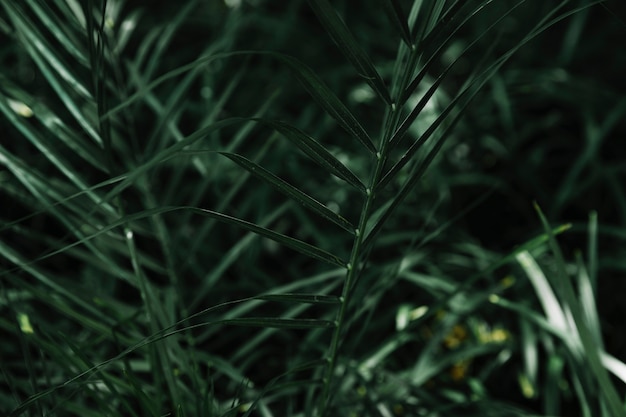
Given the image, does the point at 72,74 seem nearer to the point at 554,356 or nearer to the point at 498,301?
the point at 498,301

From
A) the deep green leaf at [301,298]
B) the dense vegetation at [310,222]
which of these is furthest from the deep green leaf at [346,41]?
the deep green leaf at [301,298]

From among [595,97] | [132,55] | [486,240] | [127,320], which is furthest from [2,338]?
[595,97]

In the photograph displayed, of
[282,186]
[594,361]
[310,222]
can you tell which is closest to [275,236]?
[282,186]

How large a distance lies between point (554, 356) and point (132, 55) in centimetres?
68

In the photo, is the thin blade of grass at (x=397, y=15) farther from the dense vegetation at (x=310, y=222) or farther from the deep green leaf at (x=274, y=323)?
the deep green leaf at (x=274, y=323)

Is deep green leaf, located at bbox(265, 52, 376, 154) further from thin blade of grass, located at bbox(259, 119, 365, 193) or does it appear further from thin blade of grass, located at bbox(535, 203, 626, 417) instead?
thin blade of grass, located at bbox(535, 203, 626, 417)

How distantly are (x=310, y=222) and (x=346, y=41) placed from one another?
1.48ft

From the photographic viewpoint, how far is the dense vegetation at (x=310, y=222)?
43 cm

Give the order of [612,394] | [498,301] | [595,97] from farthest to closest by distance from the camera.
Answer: [595,97], [498,301], [612,394]

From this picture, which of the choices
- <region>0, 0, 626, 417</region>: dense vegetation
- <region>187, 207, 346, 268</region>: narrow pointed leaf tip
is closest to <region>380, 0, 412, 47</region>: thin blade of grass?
<region>0, 0, 626, 417</region>: dense vegetation

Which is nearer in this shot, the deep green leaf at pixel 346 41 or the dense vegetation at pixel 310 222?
the deep green leaf at pixel 346 41

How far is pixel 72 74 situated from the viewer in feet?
1.50

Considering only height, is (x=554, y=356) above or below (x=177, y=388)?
below

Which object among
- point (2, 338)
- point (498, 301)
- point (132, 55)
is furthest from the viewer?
point (132, 55)
